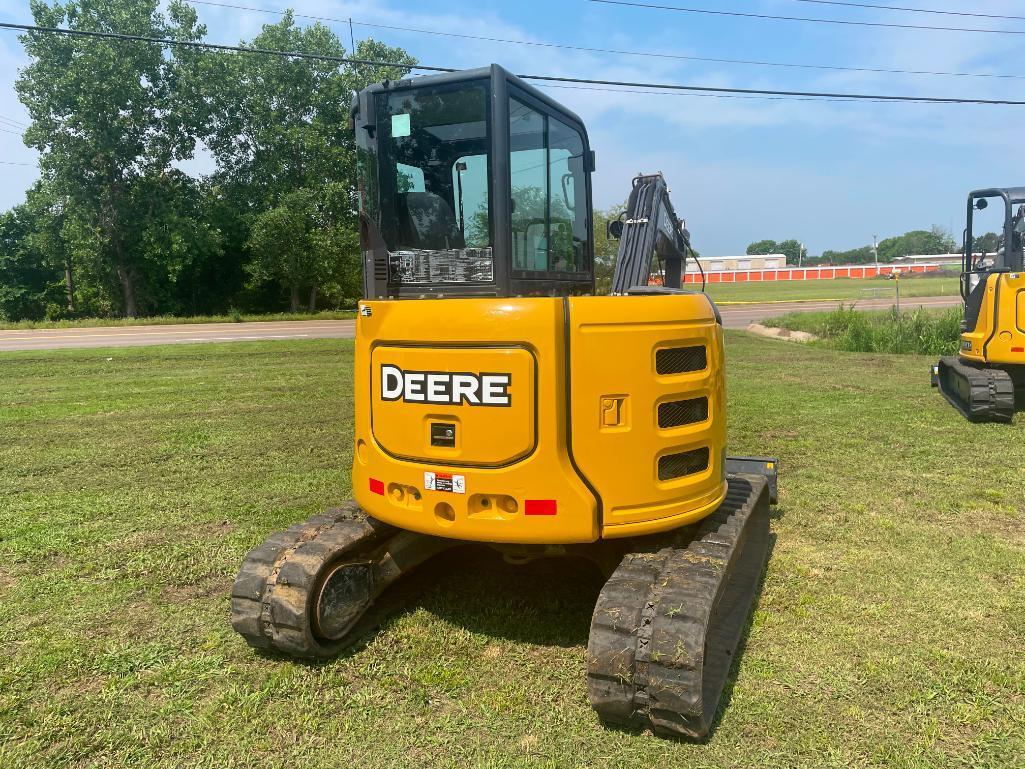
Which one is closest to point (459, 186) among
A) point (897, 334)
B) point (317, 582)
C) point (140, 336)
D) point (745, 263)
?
point (317, 582)

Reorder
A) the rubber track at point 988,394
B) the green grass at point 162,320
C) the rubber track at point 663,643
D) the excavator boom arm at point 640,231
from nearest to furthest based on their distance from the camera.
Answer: the rubber track at point 663,643 → the excavator boom arm at point 640,231 → the rubber track at point 988,394 → the green grass at point 162,320

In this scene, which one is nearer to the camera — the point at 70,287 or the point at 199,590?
the point at 199,590

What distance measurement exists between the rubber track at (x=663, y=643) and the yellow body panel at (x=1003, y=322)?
7.64 metres

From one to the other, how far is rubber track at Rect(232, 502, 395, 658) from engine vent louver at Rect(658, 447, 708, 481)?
5.26ft

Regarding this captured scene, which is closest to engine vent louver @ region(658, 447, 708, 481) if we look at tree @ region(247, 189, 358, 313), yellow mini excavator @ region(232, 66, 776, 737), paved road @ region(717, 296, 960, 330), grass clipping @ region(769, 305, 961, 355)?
yellow mini excavator @ region(232, 66, 776, 737)

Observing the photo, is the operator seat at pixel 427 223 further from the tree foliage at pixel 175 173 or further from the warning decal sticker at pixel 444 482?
the tree foliage at pixel 175 173

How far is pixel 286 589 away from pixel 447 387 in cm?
124

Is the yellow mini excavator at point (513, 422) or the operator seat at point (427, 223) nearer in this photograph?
the yellow mini excavator at point (513, 422)

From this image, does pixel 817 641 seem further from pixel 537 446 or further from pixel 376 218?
pixel 376 218

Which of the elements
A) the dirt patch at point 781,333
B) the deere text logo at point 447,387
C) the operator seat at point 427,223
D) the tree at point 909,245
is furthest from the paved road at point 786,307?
the tree at point 909,245

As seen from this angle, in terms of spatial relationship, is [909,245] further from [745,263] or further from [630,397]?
[630,397]

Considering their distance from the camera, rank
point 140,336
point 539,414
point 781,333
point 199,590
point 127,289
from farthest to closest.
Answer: point 127,289 < point 781,333 < point 140,336 < point 199,590 < point 539,414

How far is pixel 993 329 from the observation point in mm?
9469

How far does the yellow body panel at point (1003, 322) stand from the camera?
9180 millimetres
